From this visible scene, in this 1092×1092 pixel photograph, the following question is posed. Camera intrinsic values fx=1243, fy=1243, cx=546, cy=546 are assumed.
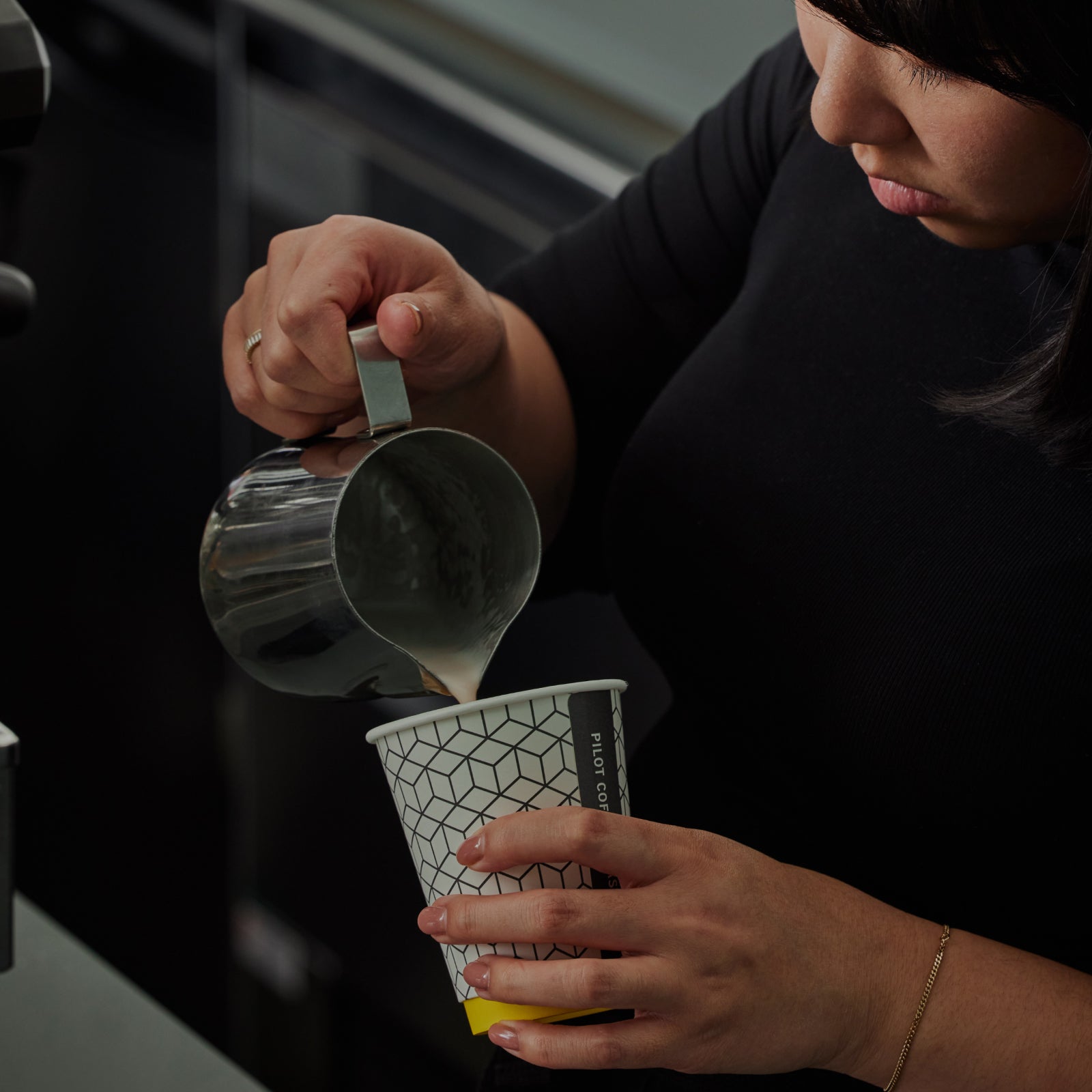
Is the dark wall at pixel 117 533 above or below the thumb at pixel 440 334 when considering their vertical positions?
below

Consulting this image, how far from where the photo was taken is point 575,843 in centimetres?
46

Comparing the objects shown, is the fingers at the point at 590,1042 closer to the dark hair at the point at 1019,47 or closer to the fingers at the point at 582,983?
the fingers at the point at 582,983

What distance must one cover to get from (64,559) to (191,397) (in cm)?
25

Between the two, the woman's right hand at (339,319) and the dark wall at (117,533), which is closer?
the woman's right hand at (339,319)

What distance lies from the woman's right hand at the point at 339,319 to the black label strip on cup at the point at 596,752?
0.64ft

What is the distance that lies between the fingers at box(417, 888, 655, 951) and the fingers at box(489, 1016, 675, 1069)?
0.03 metres

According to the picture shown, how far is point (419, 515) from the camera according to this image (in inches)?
25.1

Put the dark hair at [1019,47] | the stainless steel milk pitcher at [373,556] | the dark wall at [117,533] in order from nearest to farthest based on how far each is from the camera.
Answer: the dark hair at [1019,47] < the stainless steel milk pitcher at [373,556] < the dark wall at [117,533]

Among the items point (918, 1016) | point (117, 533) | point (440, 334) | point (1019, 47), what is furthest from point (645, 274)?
point (117, 533)

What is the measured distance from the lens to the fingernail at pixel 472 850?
18.8 inches

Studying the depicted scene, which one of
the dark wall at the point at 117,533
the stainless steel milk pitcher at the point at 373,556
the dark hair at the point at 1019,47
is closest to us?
the dark hair at the point at 1019,47

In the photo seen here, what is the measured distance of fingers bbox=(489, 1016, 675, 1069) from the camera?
0.48m

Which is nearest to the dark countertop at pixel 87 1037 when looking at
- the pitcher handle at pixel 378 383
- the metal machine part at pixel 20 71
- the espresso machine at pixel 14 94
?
the espresso machine at pixel 14 94

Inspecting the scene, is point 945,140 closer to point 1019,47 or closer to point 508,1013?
point 1019,47
